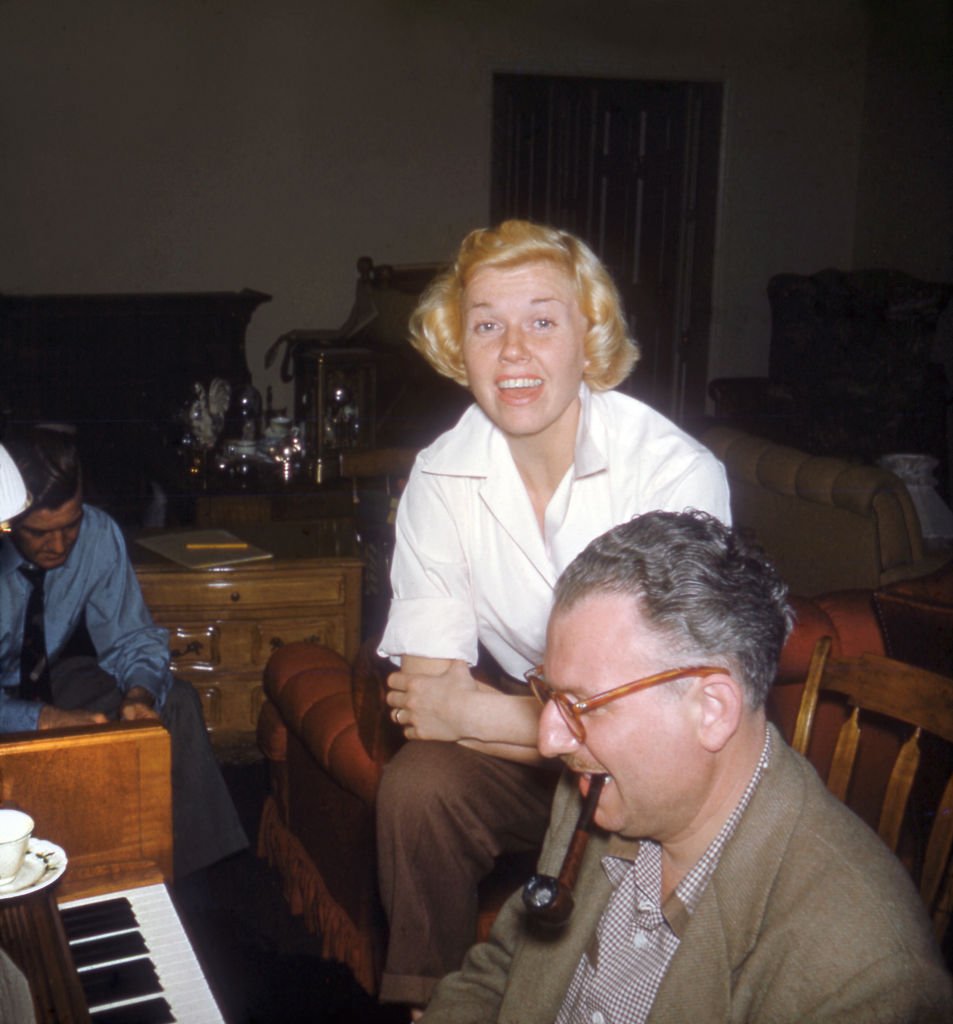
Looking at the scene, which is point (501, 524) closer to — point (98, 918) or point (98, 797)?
point (98, 797)

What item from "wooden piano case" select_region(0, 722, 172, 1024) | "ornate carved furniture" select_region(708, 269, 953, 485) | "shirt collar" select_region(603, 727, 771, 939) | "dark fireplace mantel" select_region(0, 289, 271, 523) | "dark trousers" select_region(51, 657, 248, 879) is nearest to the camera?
"shirt collar" select_region(603, 727, 771, 939)

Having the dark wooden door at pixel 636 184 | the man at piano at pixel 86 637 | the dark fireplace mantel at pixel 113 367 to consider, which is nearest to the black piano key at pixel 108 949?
the man at piano at pixel 86 637

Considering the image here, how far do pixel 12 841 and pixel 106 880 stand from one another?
0.75 ft

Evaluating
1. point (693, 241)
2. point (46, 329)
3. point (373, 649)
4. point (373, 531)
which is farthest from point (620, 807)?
point (693, 241)

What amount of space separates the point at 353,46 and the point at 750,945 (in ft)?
23.8

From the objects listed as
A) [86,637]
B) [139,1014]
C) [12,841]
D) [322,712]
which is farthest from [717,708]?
[86,637]

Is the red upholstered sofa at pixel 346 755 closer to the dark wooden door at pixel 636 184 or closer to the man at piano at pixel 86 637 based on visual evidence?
the man at piano at pixel 86 637

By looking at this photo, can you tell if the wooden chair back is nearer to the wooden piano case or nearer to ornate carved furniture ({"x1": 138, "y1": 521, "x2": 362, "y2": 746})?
the wooden piano case

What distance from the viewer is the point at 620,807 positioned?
1301 millimetres

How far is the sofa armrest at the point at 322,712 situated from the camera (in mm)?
2506

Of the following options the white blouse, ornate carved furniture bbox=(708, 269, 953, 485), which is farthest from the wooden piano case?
ornate carved furniture bbox=(708, 269, 953, 485)

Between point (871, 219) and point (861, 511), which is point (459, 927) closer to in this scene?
point (861, 511)

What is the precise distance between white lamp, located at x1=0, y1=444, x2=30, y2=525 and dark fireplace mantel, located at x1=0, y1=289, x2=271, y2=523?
4366mm

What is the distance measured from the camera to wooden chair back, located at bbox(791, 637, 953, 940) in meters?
1.62
